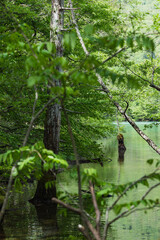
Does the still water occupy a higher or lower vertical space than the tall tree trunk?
lower

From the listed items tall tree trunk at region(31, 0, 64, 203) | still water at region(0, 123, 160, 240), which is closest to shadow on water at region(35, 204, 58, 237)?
still water at region(0, 123, 160, 240)

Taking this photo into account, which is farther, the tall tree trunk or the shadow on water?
the tall tree trunk

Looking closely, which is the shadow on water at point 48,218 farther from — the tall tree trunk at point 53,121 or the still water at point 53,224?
the tall tree trunk at point 53,121

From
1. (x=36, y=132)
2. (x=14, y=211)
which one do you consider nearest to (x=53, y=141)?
(x=36, y=132)

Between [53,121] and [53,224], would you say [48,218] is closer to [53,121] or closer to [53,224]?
[53,224]

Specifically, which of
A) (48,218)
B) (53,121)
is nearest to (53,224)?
(48,218)

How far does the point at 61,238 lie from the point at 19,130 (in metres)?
3.50

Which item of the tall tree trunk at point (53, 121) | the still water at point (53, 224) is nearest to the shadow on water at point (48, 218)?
the still water at point (53, 224)

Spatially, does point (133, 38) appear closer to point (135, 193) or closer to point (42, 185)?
point (42, 185)

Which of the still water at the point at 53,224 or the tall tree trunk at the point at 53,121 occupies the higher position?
the tall tree trunk at the point at 53,121

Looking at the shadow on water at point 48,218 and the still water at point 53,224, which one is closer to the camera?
the still water at point 53,224

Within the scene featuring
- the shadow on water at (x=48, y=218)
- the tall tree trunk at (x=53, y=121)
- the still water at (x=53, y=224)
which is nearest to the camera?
the still water at (x=53, y=224)

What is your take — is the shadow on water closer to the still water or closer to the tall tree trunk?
the still water

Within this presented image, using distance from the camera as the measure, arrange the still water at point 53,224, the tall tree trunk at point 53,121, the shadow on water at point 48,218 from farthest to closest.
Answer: the tall tree trunk at point 53,121
the shadow on water at point 48,218
the still water at point 53,224
